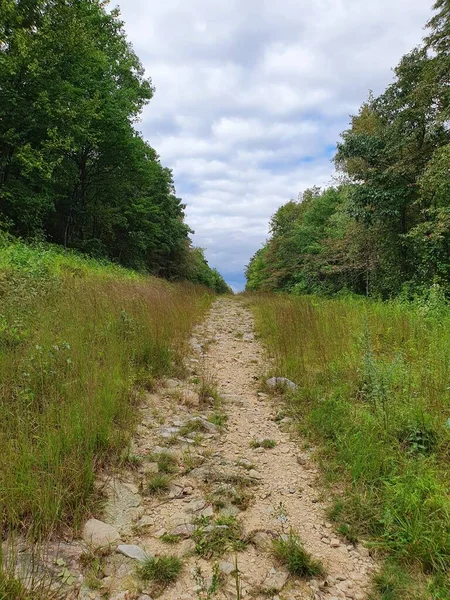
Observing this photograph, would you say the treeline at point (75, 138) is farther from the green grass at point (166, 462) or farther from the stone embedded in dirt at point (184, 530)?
the stone embedded in dirt at point (184, 530)

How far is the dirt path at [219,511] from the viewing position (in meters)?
1.78

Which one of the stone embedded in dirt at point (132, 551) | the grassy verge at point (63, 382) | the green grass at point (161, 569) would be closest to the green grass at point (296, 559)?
the green grass at point (161, 569)

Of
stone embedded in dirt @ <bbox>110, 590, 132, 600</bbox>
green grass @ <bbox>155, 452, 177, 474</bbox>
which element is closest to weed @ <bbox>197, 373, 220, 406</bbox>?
green grass @ <bbox>155, 452, 177, 474</bbox>

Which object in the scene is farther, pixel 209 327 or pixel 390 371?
pixel 209 327

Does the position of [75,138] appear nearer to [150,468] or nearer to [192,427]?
[192,427]

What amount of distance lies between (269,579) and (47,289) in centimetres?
505

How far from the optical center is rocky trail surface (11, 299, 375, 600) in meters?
1.77

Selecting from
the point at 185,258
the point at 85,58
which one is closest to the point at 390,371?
the point at 85,58

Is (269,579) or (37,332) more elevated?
(37,332)

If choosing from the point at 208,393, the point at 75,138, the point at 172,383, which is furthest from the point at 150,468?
the point at 75,138

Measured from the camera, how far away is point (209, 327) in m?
9.48

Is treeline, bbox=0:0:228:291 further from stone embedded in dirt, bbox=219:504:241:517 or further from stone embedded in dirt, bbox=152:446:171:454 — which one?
stone embedded in dirt, bbox=219:504:241:517

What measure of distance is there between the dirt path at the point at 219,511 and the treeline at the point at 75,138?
37.9ft

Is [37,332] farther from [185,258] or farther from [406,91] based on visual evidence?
[185,258]
